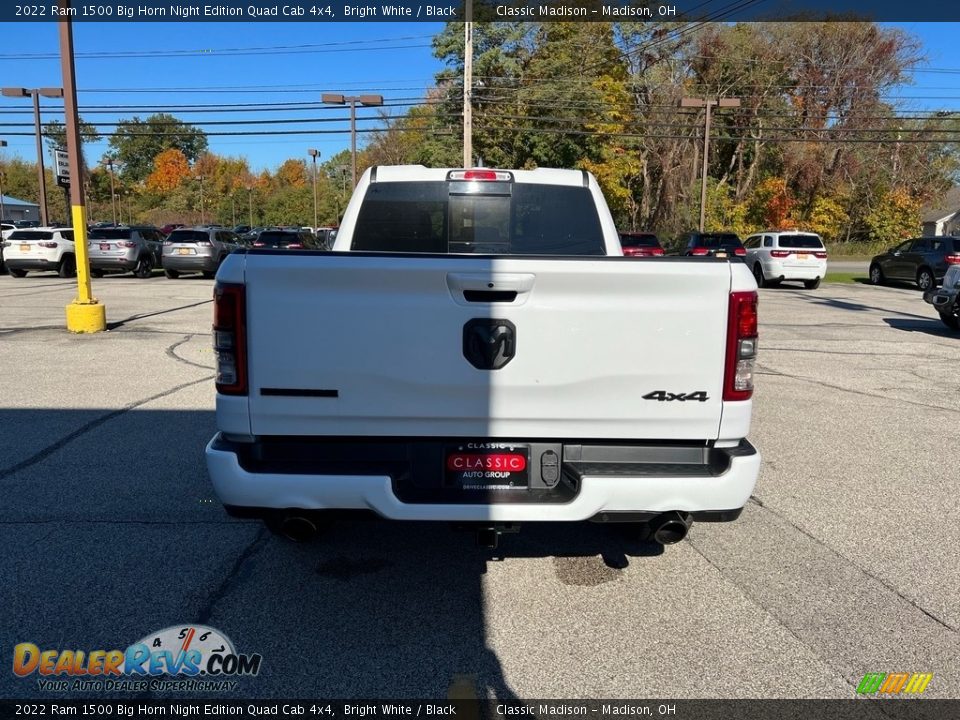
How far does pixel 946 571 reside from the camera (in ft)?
12.6

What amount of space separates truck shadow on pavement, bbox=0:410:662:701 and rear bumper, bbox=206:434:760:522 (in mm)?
270

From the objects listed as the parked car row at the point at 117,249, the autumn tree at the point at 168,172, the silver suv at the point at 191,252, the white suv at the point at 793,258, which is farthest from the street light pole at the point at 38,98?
the autumn tree at the point at 168,172

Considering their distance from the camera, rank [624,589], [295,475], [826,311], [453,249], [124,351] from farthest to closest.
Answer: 1. [826,311]
2. [124,351]
3. [453,249]
4. [624,589]
5. [295,475]

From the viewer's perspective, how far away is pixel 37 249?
75.4ft

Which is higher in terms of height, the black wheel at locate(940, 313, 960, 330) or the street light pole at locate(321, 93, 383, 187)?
the street light pole at locate(321, 93, 383, 187)

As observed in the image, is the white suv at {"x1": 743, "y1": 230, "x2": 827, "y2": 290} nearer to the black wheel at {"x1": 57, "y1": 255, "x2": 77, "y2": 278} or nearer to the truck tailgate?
the truck tailgate

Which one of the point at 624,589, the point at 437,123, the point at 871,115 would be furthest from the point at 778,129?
the point at 624,589

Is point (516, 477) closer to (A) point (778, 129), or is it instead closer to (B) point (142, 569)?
(B) point (142, 569)

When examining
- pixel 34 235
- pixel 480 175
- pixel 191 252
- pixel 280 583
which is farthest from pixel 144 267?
pixel 280 583

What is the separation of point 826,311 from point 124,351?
14589 millimetres

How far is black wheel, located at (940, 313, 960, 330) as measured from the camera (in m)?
13.1

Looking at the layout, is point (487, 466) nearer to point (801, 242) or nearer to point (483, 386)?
point (483, 386)

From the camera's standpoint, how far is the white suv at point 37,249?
75.4ft

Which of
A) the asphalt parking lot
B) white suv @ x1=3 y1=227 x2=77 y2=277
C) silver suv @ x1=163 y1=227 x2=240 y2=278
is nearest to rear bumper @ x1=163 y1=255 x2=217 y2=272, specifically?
silver suv @ x1=163 y1=227 x2=240 y2=278
